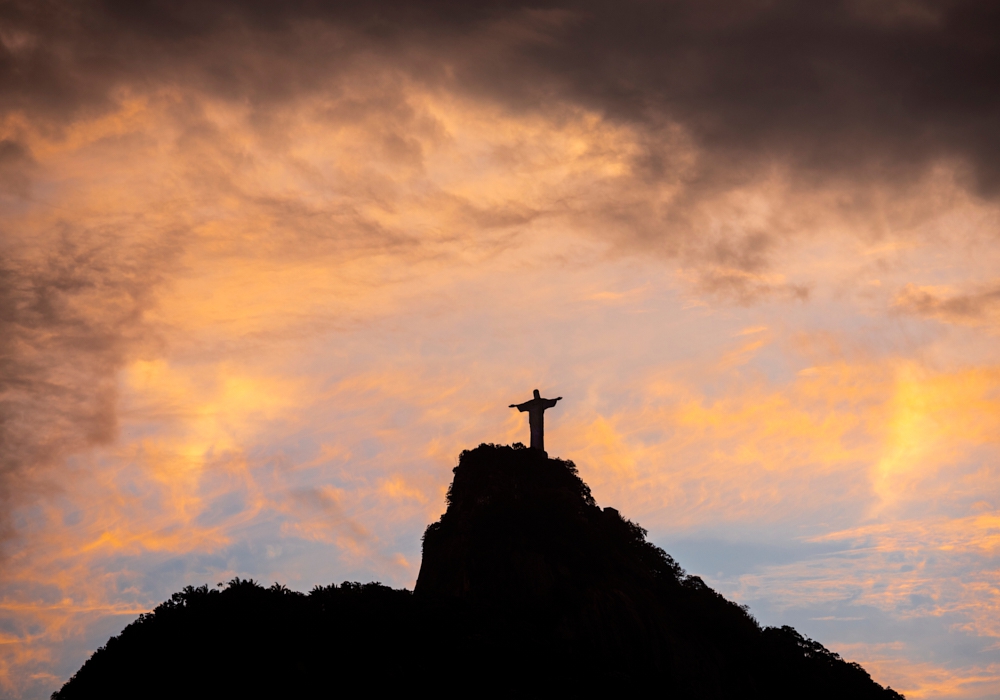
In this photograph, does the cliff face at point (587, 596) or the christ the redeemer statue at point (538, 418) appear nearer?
the cliff face at point (587, 596)

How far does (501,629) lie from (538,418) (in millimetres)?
21426

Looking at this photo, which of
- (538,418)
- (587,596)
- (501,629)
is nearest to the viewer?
(501,629)

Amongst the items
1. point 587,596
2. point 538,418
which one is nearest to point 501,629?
point 587,596

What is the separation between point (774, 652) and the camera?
5166 centimetres

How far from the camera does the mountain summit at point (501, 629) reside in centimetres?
3662

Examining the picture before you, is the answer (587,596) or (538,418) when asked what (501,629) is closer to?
(587,596)

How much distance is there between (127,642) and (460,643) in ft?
52.0

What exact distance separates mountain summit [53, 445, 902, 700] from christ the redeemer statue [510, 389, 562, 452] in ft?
5.69

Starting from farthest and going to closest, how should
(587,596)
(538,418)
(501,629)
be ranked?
(538,418) < (587,596) < (501,629)

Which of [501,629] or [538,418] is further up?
[538,418]

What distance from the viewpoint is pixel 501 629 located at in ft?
139

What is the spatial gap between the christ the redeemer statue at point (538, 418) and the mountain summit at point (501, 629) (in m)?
1.74

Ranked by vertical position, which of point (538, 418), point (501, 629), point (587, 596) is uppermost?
point (538, 418)

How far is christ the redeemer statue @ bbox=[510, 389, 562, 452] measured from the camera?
6112 cm
